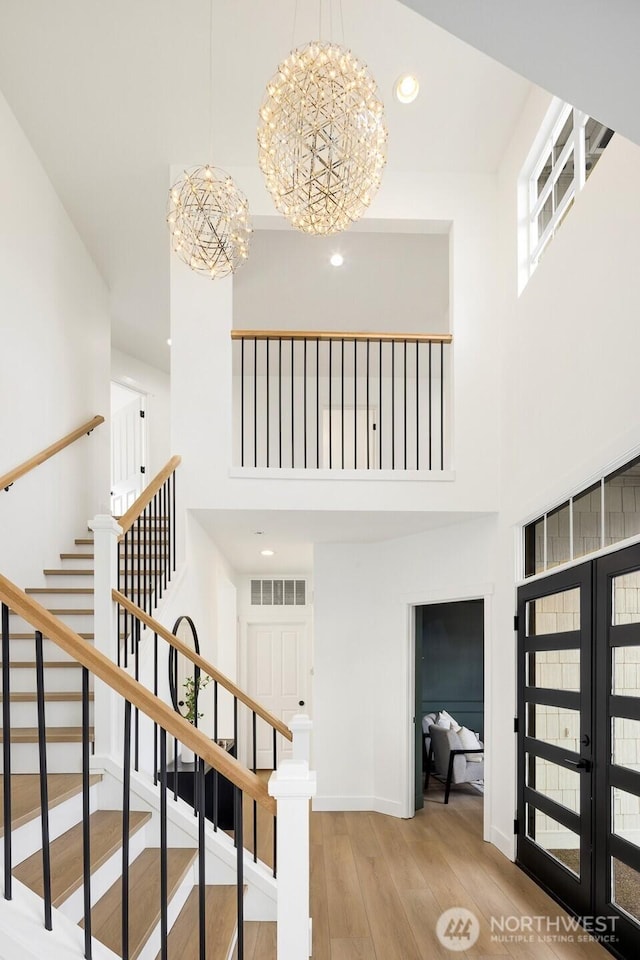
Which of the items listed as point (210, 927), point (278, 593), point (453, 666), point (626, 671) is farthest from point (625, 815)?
point (278, 593)

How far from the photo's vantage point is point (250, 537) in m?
7.57

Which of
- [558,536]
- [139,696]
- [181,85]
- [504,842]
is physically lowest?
[504,842]

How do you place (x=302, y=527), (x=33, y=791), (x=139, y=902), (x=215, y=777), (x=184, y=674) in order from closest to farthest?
1. (x=215, y=777)
2. (x=139, y=902)
3. (x=33, y=791)
4. (x=184, y=674)
5. (x=302, y=527)

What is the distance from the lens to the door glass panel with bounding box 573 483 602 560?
4.24 m

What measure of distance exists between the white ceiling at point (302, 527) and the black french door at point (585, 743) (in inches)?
56.4

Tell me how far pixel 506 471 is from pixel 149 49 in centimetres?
391

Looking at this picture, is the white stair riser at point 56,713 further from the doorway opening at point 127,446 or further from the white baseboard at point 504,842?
the doorway opening at point 127,446

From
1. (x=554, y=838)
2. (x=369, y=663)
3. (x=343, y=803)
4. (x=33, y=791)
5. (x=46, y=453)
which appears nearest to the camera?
(x=33, y=791)

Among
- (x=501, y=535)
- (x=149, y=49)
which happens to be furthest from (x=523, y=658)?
(x=149, y=49)

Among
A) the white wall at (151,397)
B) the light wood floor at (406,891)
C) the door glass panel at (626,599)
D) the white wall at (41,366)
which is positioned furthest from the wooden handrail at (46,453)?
the door glass panel at (626,599)

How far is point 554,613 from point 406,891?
2121mm

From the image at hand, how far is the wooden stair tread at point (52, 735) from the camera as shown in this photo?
12.5ft

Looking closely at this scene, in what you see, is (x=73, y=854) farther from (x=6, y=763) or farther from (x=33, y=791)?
(x=6, y=763)

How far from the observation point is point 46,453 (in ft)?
18.8
